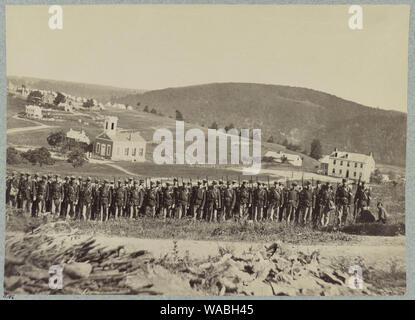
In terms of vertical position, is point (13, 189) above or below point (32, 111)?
below

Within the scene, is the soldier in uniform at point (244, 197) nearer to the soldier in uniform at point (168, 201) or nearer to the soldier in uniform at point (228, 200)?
the soldier in uniform at point (228, 200)

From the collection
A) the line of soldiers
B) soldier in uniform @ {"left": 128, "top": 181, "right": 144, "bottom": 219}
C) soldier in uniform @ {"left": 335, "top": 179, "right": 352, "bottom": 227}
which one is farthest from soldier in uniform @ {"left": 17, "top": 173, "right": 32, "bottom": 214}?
soldier in uniform @ {"left": 335, "top": 179, "right": 352, "bottom": 227}

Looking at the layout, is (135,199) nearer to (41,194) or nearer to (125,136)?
(125,136)

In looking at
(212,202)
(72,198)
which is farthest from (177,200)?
(72,198)

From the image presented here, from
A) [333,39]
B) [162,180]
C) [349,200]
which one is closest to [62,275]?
[162,180]

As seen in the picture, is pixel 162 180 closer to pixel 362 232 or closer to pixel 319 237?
pixel 319 237
